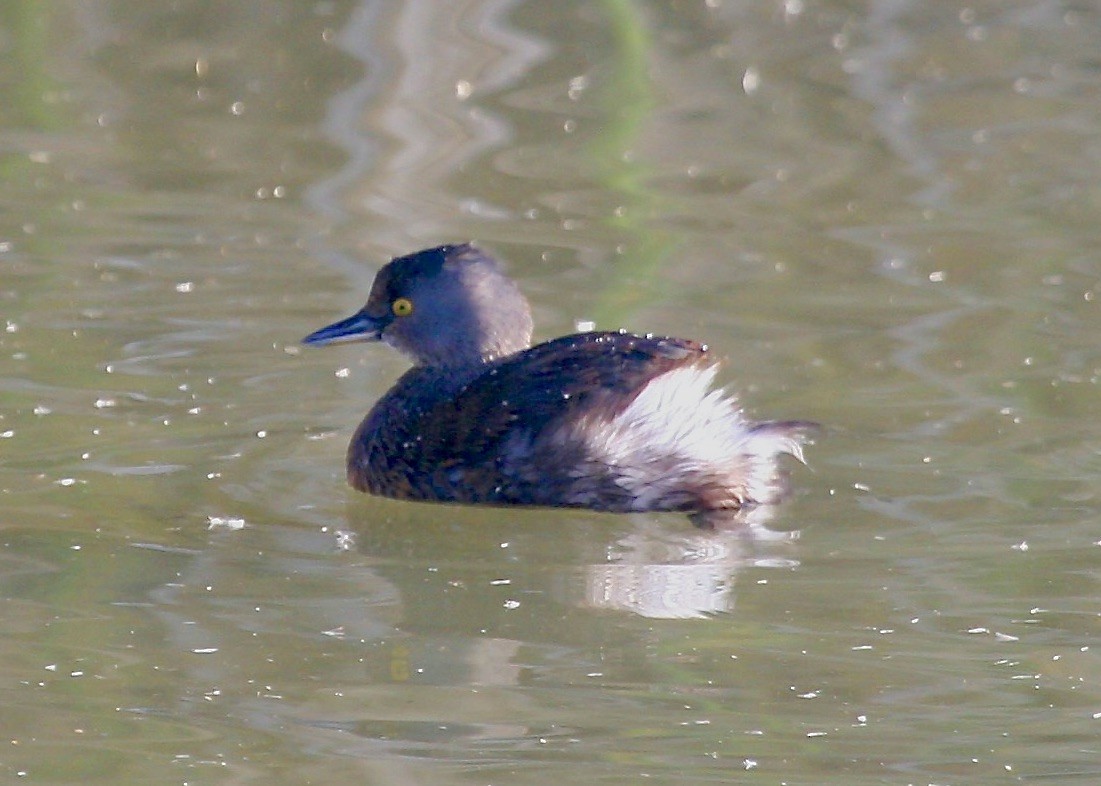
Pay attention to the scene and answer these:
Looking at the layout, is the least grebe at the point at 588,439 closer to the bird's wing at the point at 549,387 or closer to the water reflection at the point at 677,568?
the bird's wing at the point at 549,387

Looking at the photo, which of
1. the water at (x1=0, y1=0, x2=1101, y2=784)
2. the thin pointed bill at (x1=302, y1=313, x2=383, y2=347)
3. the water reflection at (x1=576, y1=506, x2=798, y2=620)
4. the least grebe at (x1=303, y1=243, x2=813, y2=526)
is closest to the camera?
the water at (x1=0, y1=0, x2=1101, y2=784)

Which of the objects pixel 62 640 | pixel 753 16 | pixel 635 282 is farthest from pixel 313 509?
pixel 753 16

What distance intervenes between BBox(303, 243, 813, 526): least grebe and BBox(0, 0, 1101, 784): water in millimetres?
94

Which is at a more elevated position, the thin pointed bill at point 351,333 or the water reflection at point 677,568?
the thin pointed bill at point 351,333

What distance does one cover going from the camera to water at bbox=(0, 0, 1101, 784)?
3762 millimetres

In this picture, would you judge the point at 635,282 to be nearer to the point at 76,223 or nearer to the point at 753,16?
the point at 76,223

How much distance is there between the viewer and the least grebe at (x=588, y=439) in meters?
5.03

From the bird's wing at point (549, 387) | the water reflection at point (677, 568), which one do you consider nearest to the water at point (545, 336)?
the water reflection at point (677, 568)

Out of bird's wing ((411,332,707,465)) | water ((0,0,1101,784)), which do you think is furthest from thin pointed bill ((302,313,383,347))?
bird's wing ((411,332,707,465))

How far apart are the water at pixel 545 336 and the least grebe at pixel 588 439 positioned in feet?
0.31

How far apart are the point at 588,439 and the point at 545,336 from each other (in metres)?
1.54

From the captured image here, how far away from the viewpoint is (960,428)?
5527mm

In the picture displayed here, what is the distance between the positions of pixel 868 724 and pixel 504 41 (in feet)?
24.0

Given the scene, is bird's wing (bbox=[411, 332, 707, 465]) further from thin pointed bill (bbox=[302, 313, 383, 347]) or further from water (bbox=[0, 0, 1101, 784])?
thin pointed bill (bbox=[302, 313, 383, 347])
